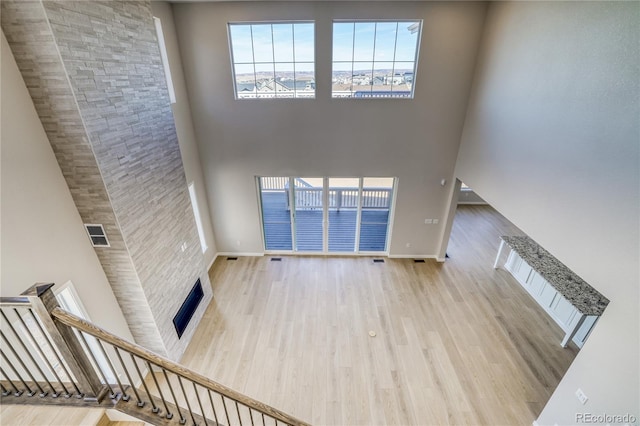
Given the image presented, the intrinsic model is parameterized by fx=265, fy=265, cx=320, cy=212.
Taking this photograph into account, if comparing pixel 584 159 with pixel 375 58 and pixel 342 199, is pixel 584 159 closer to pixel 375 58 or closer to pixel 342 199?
pixel 375 58

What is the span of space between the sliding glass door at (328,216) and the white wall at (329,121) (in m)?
0.46

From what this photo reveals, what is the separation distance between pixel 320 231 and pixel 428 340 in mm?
3725

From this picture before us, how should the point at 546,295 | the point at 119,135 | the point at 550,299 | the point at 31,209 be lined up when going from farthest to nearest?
the point at 546,295 → the point at 550,299 → the point at 119,135 → the point at 31,209

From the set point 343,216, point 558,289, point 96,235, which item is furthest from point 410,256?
point 96,235

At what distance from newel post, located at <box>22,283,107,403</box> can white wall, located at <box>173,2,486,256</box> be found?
A: 447 centimetres

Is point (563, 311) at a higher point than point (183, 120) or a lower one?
lower

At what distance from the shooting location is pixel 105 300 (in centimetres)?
335

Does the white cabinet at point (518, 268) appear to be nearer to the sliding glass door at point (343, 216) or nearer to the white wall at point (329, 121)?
the white wall at point (329, 121)

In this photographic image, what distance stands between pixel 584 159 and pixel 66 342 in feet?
15.8

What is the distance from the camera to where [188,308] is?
4.58 meters

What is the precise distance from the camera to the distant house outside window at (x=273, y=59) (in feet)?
16.1

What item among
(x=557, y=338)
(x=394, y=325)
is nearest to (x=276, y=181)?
(x=394, y=325)

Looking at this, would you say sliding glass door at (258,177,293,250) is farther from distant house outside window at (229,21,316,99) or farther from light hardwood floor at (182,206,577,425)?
distant house outside window at (229,21,316,99)

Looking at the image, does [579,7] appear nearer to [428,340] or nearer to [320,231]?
[428,340]
